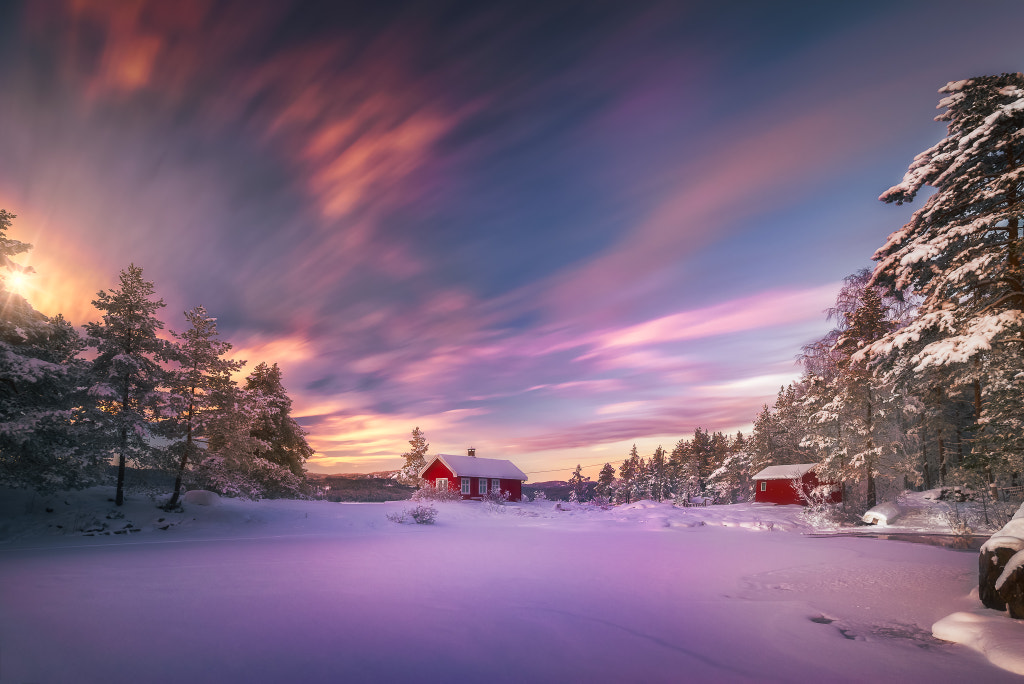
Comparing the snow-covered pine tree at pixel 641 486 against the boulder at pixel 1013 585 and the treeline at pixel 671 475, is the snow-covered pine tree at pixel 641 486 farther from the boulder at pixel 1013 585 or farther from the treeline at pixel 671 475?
the boulder at pixel 1013 585

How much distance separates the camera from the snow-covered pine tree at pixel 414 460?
5297 centimetres

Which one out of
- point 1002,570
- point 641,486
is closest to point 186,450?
point 1002,570

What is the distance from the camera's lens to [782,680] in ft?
14.6

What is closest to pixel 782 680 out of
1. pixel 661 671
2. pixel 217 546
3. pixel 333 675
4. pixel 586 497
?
pixel 661 671

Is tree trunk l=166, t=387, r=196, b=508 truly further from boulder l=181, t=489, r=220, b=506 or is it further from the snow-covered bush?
the snow-covered bush

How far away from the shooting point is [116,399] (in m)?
18.2

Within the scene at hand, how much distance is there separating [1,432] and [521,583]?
15.6 m

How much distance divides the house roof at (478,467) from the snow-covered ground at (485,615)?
109 ft

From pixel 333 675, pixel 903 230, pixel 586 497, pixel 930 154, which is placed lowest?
pixel 586 497

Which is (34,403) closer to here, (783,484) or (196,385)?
(196,385)

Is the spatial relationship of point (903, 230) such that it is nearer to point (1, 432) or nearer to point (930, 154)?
point (930, 154)

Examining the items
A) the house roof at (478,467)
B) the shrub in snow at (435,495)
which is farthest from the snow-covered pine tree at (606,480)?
the shrub in snow at (435,495)

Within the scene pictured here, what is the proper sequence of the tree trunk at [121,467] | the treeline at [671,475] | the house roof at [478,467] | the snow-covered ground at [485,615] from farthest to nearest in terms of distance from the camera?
the treeline at [671,475], the house roof at [478,467], the tree trunk at [121,467], the snow-covered ground at [485,615]

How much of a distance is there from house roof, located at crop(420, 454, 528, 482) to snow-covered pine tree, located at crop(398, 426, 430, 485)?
168 inches
